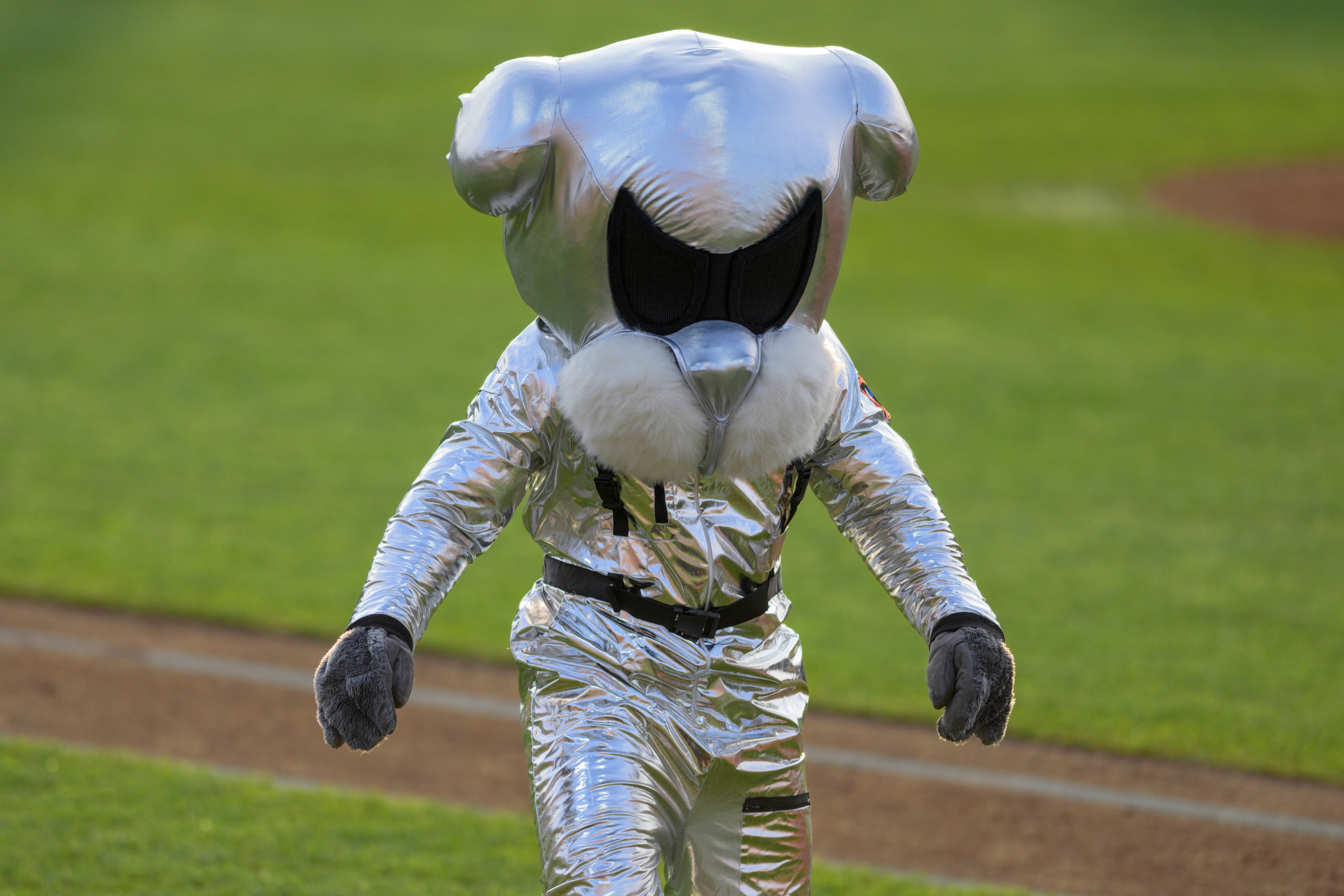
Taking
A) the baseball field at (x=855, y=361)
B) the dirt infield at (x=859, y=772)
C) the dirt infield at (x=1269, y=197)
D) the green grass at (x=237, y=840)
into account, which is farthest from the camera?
the dirt infield at (x=1269, y=197)

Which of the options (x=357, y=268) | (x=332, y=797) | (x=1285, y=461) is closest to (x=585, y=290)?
(x=332, y=797)

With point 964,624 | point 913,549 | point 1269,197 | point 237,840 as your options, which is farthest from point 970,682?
point 1269,197

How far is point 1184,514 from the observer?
820cm

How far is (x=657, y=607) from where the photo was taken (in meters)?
2.77

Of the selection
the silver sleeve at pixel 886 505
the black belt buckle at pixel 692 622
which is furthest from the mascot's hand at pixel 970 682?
the black belt buckle at pixel 692 622

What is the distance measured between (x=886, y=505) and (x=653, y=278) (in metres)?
0.68

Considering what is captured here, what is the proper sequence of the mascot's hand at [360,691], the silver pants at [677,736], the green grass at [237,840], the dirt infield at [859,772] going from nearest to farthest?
the mascot's hand at [360,691] → the silver pants at [677,736] → the green grass at [237,840] → the dirt infield at [859,772]

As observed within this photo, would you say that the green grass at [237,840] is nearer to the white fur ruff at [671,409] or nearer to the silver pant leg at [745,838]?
the silver pant leg at [745,838]

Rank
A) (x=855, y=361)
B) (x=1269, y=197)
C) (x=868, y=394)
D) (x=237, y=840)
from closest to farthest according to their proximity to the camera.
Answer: (x=868, y=394)
(x=237, y=840)
(x=855, y=361)
(x=1269, y=197)

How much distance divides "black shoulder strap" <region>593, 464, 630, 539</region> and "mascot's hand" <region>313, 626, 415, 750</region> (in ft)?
1.57

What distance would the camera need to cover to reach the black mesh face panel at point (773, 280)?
2592mm

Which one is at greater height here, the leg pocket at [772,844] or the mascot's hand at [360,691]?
the mascot's hand at [360,691]

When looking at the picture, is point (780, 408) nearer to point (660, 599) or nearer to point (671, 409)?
point (671, 409)

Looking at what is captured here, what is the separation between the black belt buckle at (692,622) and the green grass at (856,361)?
3.32 meters
